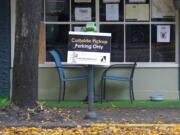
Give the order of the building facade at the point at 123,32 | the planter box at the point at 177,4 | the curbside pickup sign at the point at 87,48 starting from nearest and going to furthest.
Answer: the curbside pickup sign at the point at 87,48 → the planter box at the point at 177,4 → the building facade at the point at 123,32

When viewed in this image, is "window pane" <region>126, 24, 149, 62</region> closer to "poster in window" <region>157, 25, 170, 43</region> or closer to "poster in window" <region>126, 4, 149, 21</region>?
"poster in window" <region>126, 4, 149, 21</region>

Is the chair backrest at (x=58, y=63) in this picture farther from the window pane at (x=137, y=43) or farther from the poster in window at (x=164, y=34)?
the poster in window at (x=164, y=34)

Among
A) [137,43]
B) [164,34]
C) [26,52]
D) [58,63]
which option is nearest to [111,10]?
[137,43]

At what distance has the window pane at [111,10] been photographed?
12516 mm

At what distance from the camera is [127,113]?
10.9 meters

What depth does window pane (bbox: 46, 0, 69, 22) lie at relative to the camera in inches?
492

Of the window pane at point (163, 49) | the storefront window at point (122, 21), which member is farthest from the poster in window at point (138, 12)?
the window pane at point (163, 49)

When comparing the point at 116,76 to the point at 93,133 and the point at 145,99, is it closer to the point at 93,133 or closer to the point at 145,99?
the point at 145,99

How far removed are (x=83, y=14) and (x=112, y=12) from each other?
62 centimetres

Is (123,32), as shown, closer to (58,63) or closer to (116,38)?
(116,38)

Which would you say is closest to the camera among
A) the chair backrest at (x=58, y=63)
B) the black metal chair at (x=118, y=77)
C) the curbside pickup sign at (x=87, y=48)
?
the curbside pickup sign at (x=87, y=48)

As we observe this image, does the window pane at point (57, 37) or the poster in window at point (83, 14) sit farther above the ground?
the poster in window at point (83, 14)

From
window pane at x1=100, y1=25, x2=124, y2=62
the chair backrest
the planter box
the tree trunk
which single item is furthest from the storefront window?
the tree trunk

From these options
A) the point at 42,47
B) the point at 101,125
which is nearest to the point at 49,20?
the point at 42,47
